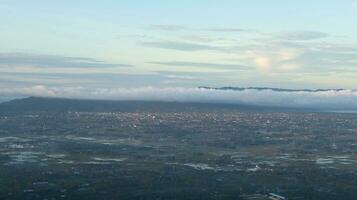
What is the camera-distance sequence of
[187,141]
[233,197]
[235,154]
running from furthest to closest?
[187,141], [235,154], [233,197]

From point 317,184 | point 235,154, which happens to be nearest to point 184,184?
point 317,184

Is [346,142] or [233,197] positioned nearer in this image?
[233,197]

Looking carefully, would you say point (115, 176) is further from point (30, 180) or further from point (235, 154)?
point (235, 154)

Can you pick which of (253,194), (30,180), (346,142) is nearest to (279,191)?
(253,194)

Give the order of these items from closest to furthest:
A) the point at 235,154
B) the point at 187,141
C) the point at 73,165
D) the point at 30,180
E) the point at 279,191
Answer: the point at 279,191 < the point at 30,180 < the point at 73,165 < the point at 235,154 < the point at 187,141

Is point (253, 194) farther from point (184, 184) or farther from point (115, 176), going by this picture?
point (115, 176)

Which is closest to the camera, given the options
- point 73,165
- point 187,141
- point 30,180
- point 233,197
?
point 233,197

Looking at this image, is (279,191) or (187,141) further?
(187,141)

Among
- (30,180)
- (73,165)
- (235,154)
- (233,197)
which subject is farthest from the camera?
(235,154)

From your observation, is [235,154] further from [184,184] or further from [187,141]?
[184,184]
